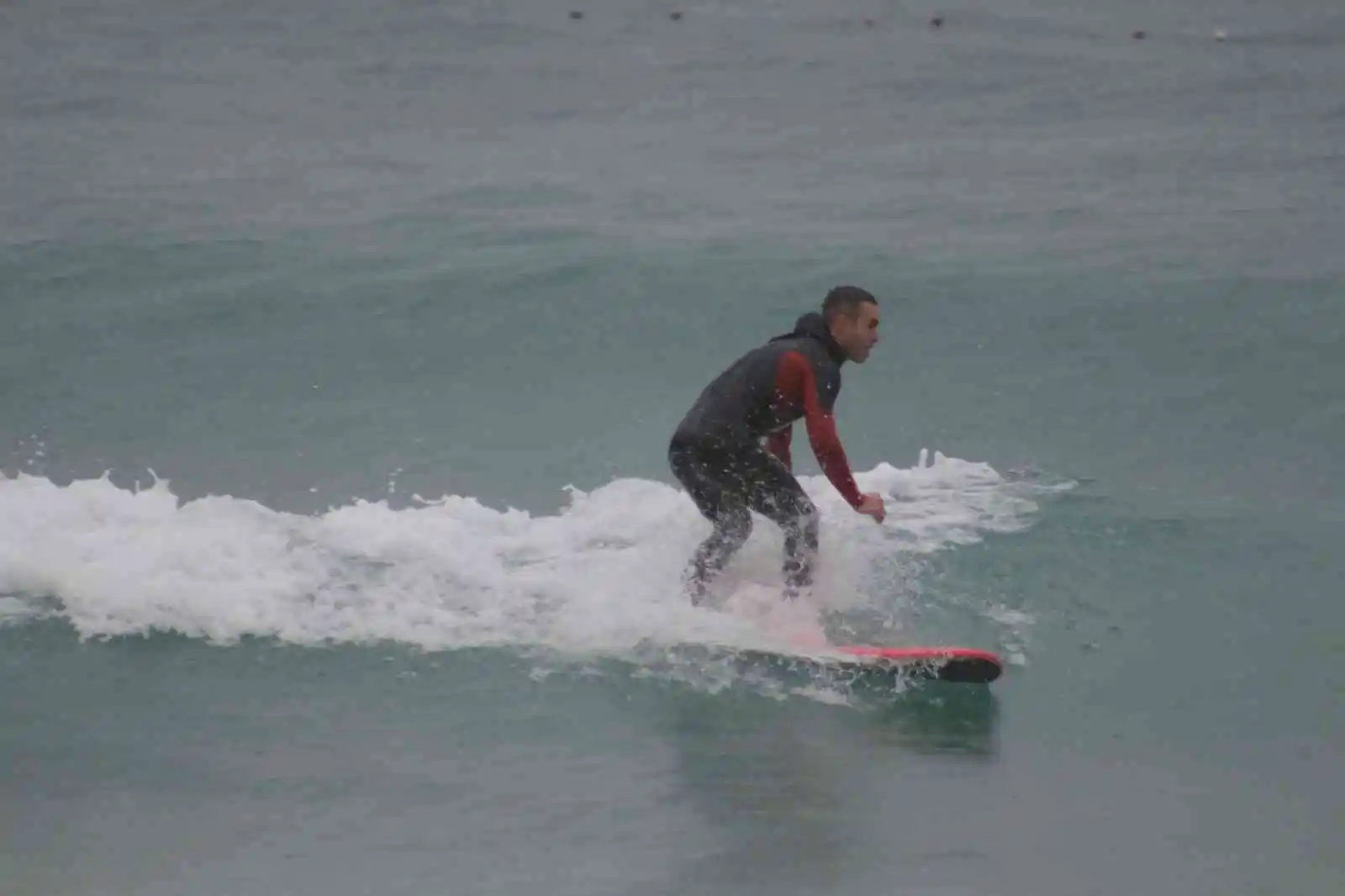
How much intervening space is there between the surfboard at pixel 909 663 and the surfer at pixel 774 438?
0.46 m

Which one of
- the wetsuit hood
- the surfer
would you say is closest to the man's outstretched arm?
the surfer

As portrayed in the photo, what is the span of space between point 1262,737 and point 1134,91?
10.8 m

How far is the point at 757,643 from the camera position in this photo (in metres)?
7.18

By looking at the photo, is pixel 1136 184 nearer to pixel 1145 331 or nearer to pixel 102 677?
pixel 1145 331

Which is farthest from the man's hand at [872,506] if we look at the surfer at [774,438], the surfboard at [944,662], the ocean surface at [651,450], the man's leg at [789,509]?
the ocean surface at [651,450]

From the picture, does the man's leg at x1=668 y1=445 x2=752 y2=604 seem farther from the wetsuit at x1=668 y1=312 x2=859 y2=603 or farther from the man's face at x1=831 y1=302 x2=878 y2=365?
the man's face at x1=831 y1=302 x2=878 y2=365

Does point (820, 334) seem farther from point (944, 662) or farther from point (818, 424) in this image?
point (944, 662)

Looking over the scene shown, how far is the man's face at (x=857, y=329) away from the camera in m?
6.95

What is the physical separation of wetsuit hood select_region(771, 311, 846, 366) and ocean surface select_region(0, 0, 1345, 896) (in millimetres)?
1092

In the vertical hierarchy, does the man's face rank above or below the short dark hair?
below

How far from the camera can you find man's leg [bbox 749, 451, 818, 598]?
721cm

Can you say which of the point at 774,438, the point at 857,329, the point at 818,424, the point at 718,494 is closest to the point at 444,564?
the point at 718,494

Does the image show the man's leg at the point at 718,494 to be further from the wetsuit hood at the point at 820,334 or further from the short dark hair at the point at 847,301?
the short dark hair at the point at 847,301

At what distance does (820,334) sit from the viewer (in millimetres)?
7066
